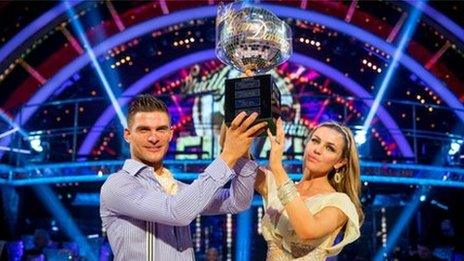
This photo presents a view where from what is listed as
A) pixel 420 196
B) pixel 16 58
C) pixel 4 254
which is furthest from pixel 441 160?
pixel 16 58

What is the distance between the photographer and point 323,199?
2.44 m

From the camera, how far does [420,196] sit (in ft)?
32.0

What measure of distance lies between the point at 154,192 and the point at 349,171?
938mm

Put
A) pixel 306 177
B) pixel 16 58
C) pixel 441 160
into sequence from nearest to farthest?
1. pixel 306 177
2. pixel 441 160
3. pixel 16 58

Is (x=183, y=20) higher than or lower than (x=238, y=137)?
higher

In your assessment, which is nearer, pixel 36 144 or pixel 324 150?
pixel 324 150

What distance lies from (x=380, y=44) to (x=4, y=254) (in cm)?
714

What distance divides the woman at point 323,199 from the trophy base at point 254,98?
386 millimetres

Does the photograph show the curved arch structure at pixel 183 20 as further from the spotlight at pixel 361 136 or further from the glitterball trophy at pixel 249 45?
the glitterball trophy at pixel 249 45

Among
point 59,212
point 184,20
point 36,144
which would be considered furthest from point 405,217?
point 36,144

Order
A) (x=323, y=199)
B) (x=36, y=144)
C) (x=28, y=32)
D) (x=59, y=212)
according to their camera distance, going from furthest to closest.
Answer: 1. (x=28, y=32)
2. (x=59, y=212)
3. (x=36, y=144)
4. (x=323, y=199)

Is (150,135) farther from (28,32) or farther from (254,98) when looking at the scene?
(28,32)

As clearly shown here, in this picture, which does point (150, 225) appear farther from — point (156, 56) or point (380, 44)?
point (156, 56)

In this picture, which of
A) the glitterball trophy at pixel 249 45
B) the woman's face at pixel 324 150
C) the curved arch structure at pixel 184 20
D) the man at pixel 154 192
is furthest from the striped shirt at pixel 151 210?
the curved arch structure at pixel 184 20
